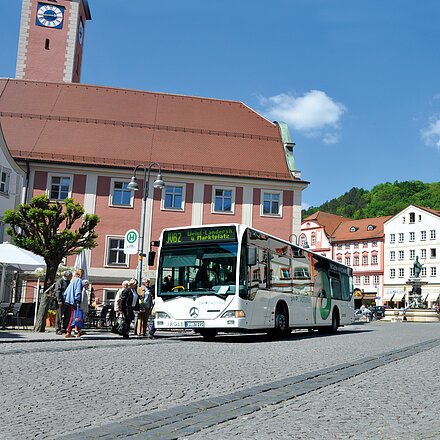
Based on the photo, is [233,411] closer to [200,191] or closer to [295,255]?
[295,255]

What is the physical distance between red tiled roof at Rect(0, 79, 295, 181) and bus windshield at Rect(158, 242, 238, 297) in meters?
22.5

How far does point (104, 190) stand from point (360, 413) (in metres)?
34.0

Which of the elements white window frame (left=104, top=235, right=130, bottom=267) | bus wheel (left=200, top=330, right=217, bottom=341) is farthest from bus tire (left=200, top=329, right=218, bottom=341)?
white window frame (left=104, top=235, right=130, bottom=267)

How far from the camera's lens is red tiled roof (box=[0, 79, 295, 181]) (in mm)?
39562

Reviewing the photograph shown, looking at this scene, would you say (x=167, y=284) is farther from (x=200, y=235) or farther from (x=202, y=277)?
(x=200, y=235)

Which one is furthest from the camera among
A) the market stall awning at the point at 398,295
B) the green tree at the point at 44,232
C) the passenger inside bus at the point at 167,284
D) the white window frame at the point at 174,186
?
the market stall awning at the point at 398,295

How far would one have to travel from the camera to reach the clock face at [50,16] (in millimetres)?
52000

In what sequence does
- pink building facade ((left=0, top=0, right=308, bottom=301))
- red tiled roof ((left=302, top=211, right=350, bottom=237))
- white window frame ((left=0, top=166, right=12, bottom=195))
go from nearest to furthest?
white window frame ((left=0, top=166, right=12, bottom=195))
pink building facade ((left=0, top=0, right=308, bottom=301))
red tiled roof ((left=302, top=211, right=350, bottom=237))

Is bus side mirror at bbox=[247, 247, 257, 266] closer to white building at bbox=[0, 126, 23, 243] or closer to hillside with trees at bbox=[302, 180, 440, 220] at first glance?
white building at bbox=[0, 126, 23, 243]

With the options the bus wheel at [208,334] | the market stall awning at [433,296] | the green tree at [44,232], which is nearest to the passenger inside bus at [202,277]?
the bus wheel at [208,334]

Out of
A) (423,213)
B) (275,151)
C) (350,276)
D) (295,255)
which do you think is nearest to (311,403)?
(295,255)

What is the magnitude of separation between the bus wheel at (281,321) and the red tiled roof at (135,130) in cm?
2164

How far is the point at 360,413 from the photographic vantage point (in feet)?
20.5

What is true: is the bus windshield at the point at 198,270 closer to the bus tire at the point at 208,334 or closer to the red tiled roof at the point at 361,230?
the bus tire at the point at 208,334
